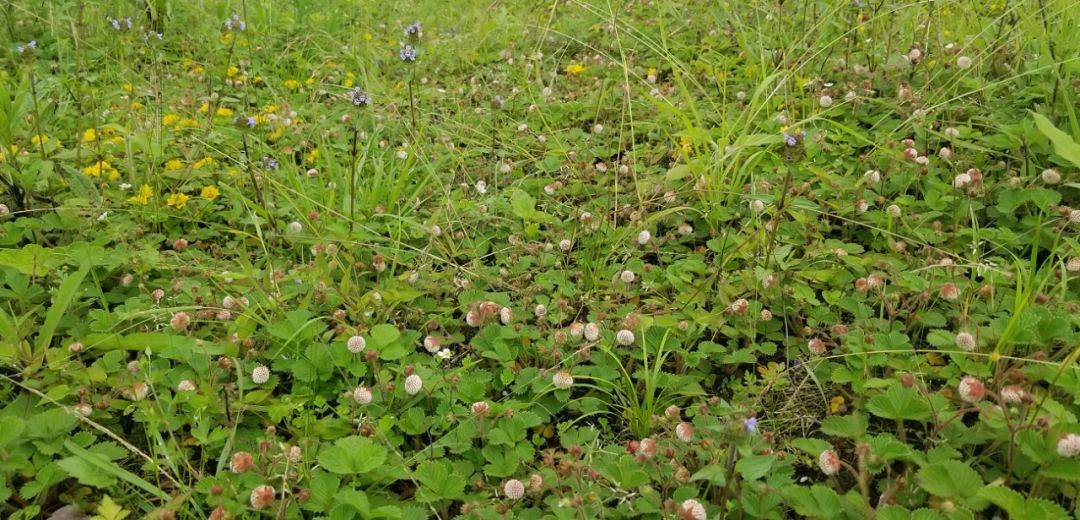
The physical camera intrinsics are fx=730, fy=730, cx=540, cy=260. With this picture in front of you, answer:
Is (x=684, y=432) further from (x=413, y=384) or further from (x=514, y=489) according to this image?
(x=413, y=384)

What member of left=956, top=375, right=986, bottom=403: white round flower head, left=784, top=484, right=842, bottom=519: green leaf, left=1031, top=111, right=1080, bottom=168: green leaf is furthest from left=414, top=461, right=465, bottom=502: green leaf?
left=1031, top=111, right=1080, bottom=168: green leaf

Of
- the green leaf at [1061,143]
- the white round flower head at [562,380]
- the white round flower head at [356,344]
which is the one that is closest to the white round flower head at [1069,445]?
the green leaf at [1061,143]

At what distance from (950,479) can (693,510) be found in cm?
49

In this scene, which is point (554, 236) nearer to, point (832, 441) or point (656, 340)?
point (656, 340)

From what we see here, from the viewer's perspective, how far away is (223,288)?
221cm

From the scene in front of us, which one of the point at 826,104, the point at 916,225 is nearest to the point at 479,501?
the point at 916,225

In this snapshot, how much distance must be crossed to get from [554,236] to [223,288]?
42.6 inches

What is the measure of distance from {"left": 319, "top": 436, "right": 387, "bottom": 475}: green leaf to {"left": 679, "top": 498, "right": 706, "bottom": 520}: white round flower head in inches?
24.8

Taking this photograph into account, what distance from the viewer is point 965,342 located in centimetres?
172

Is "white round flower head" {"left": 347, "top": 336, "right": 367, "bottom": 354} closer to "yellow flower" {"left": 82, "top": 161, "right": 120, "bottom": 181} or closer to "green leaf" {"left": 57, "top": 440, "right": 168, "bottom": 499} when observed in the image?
"green leaf" {"left": 57, "top": 440, "right": 168, "bottom": 499}

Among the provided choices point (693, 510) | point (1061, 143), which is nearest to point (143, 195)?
point (693, 510)

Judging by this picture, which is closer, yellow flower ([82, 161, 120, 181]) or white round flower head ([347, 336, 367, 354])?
white round flower head ([347, 336, 367, 354])

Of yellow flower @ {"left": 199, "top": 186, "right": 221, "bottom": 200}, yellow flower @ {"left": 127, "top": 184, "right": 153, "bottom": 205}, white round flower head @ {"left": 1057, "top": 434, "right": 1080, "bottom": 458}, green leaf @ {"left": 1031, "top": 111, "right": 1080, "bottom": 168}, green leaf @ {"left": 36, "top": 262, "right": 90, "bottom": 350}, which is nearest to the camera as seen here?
white round flower head @ {"left": 1057, "top": 434, "right": 1080, "bottom": 458}

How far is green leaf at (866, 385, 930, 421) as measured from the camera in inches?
60.4
